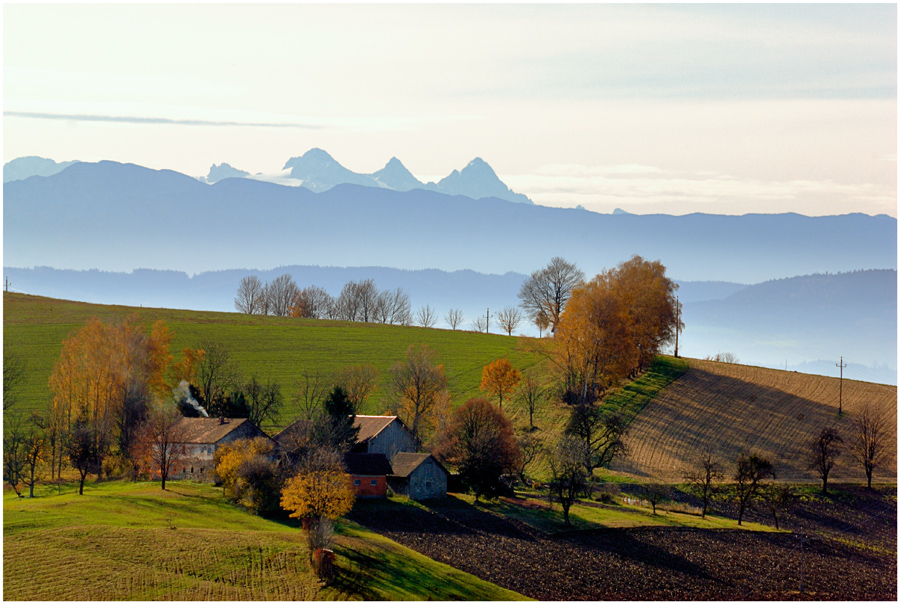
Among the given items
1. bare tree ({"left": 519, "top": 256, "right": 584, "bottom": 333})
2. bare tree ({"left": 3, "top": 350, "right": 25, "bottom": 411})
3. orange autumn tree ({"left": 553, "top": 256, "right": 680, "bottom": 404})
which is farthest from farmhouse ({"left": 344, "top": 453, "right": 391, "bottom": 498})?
bare tree ({"left": 519, "top": 256, "right": 584, "bottom": 333})

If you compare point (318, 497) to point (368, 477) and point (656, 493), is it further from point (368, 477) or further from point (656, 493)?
point (656, 493)

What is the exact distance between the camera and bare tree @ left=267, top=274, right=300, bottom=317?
557ft

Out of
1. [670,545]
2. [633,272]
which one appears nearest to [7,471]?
[670,545]

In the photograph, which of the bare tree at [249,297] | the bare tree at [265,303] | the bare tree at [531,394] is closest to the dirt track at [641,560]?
the bare tree at [531,394]

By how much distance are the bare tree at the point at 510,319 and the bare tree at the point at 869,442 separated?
254ft

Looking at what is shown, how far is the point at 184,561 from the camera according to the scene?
35.7 meters

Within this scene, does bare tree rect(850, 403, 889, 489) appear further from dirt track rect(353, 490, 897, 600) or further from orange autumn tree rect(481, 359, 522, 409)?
orange autumn tree rect(481, 359, 522, 409)

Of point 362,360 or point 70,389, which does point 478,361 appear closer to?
point 362,360

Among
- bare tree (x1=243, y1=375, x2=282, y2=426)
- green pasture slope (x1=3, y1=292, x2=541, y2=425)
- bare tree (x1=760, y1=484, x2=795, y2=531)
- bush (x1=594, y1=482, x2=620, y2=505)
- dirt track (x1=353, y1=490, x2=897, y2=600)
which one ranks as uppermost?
green pasture slope (x1=3, y1=292, x2=541, y2=425)

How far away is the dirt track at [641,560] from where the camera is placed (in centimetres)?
4025

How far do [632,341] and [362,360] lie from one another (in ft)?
125

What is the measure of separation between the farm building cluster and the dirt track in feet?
11.6

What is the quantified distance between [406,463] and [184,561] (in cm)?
2409

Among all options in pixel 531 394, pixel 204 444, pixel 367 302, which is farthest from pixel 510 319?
pixel 204 444
